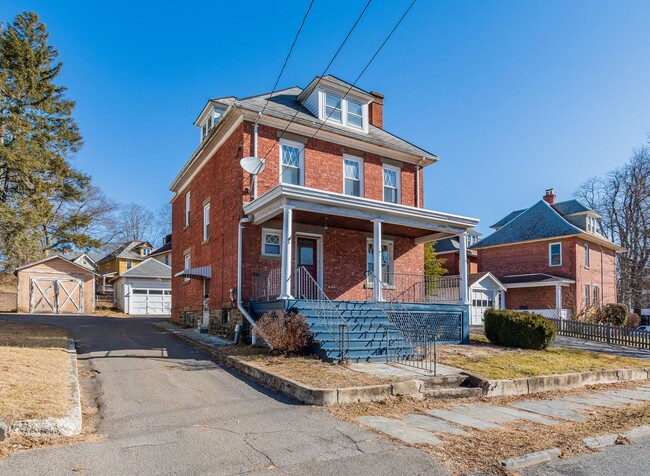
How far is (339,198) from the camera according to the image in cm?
1347

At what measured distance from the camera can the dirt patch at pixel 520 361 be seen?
34.6ft

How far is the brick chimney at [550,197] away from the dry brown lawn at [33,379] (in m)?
35.9

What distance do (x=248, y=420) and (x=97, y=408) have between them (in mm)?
2474

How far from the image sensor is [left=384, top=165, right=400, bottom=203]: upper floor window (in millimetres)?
17906

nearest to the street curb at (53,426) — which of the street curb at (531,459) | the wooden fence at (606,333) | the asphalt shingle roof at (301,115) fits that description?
the street curb at (531,459)

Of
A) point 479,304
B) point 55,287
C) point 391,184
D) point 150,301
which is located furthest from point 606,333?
point 55,287

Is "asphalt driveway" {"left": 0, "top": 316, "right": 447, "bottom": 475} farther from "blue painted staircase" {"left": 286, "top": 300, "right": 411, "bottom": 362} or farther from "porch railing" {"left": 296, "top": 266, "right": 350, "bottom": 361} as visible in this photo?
"porch railing" {"left": 296, "top": 266, "right": 350, "bottom": 361}

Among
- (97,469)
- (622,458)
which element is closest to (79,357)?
(97,469)

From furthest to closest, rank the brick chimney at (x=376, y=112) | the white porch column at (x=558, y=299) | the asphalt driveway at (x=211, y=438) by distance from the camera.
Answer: the white porch column at (x=558, y=299)
the brick chimney at (x=376, y=112)
the asphalt driveway at (x=211, y=438)

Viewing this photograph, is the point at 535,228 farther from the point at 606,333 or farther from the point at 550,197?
the point at 606,333

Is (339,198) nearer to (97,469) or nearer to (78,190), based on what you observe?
(97,469)

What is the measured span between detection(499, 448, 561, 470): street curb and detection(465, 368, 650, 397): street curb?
11.8 feet

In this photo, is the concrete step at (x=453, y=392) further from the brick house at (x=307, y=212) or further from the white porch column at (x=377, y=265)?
the white porch column at (x=377, y=265)

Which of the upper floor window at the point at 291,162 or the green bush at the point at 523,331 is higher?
the upper floor window at the point at 291,162
